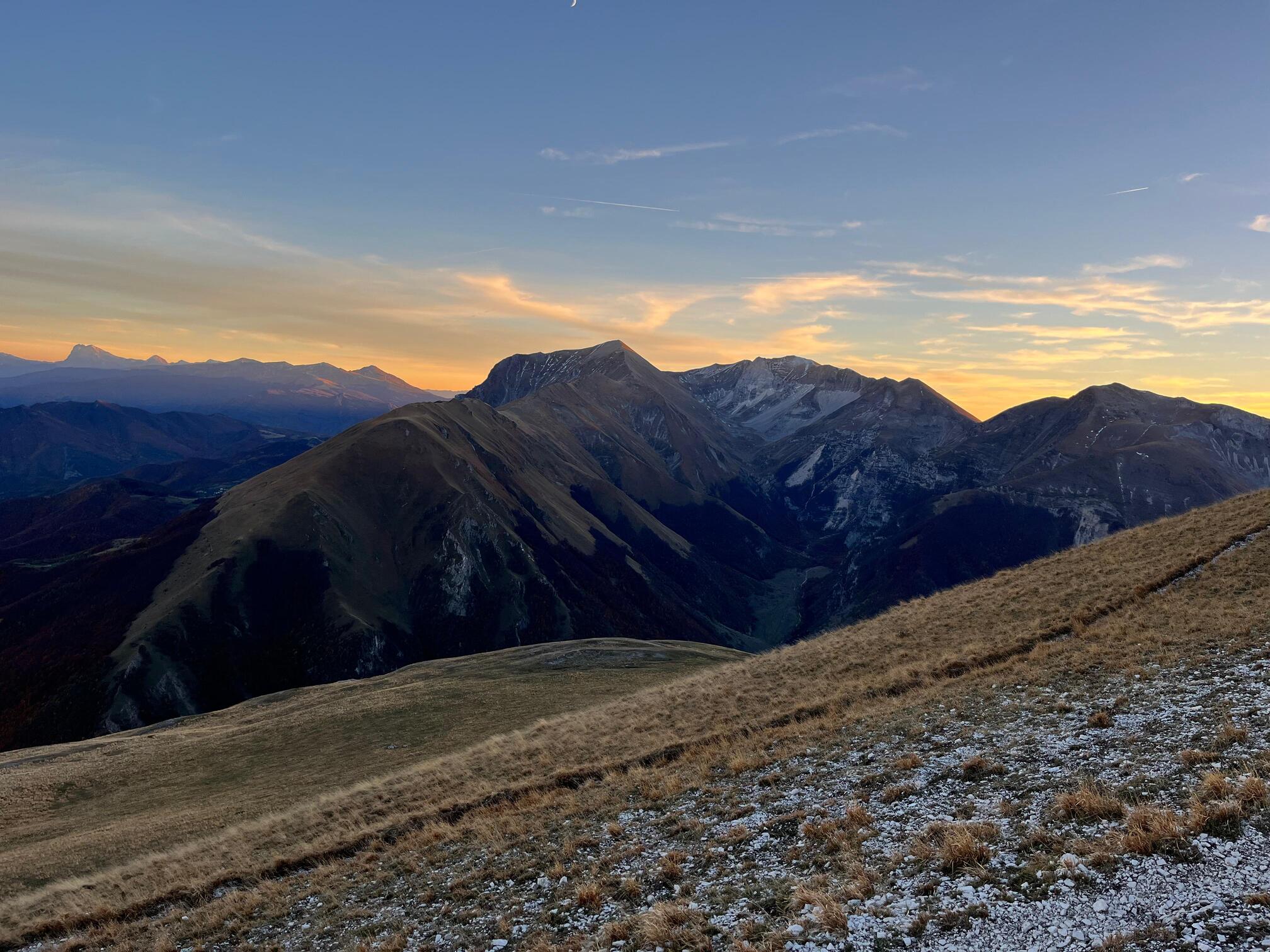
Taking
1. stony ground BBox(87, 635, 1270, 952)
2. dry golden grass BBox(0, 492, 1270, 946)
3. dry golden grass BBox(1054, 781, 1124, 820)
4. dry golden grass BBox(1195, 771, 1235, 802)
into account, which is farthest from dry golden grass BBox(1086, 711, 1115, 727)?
dry golden grass BBox(0, 492, 1270, 946)

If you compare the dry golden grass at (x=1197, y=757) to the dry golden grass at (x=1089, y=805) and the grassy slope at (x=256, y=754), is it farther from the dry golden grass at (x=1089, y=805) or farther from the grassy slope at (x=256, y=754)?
the grassy slope at (x=256, y=754)

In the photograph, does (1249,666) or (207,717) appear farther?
(207,717)

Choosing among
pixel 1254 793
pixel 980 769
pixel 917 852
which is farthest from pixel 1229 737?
pixel 917 852

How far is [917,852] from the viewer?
12938 millimetres

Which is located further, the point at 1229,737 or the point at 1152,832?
the point at 1229,737

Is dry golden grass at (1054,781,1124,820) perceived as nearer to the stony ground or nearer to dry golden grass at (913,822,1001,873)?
the stony ground

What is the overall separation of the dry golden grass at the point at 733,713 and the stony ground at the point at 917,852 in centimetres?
82

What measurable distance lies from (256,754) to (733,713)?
3221 cm

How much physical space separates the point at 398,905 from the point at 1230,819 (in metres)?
18.2

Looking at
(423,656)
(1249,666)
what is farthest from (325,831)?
(423,656)

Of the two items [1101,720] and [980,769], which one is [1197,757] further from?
[980,769]

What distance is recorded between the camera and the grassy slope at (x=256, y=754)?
29.2 m

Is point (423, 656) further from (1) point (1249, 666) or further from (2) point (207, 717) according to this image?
(1) point (1249, 666)

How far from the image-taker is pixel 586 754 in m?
26.7
